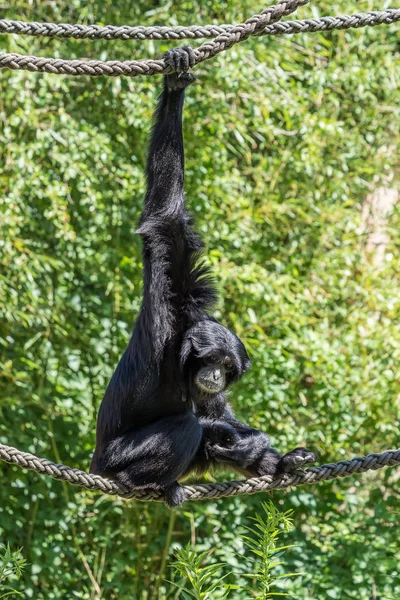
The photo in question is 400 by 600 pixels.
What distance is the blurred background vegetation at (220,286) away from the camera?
8078 mm

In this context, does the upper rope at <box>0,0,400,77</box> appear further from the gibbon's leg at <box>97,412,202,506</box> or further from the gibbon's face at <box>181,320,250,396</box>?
the gibbon's leg at <box>97,412,202,506</box>

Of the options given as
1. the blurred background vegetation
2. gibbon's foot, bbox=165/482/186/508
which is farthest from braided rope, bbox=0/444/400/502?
the blurred background vegetation

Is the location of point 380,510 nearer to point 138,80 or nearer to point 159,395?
point 159,395

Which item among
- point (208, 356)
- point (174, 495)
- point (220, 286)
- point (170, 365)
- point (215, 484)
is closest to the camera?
point (215, 484)

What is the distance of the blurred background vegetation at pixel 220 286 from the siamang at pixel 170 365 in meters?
2.50

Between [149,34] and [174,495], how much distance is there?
2.58m

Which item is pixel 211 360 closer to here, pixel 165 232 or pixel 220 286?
pixel 165 232

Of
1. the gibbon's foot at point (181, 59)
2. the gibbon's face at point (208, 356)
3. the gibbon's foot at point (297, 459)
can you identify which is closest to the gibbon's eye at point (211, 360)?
the gibbon's face at point (208, 356)

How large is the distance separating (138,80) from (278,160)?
1.59 m

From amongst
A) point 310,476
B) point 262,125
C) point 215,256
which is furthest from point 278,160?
point 310,476

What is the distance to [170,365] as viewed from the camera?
5.50 metres

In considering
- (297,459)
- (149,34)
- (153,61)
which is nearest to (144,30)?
(149,34)

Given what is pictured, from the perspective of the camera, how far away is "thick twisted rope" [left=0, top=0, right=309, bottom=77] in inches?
177

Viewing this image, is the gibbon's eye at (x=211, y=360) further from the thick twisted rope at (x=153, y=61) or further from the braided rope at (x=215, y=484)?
the thick twisted rope at (x=153, y=61)
